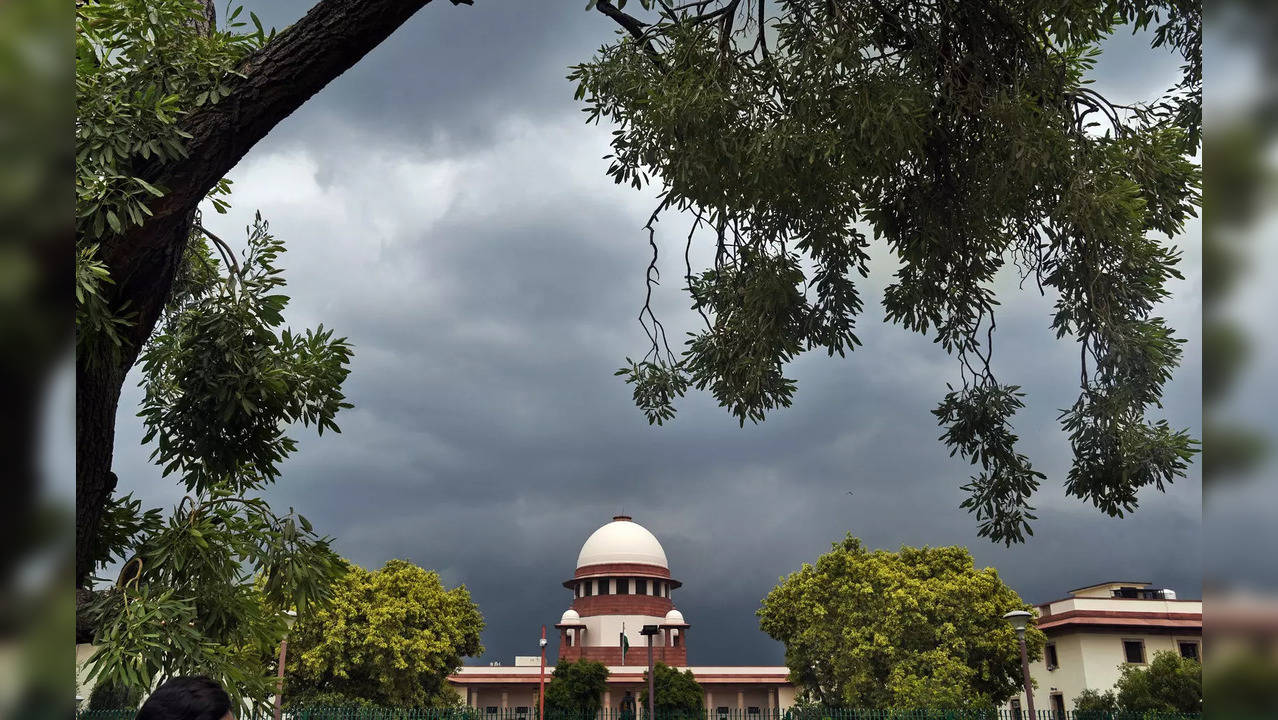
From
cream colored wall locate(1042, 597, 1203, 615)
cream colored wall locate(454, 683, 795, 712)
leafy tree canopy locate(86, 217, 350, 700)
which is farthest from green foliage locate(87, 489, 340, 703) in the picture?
cream colored wall locate(454, 683, 795, 712)

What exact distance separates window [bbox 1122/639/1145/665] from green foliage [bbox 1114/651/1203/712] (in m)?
3.44

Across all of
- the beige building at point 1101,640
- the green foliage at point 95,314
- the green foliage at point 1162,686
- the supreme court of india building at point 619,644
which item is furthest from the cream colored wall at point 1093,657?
the green foliage at point 95,314

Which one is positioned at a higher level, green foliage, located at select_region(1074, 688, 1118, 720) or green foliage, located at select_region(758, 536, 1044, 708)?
green foliage, located at select_region(758, 536, 1044, 708)

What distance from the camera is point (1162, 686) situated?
2928cm

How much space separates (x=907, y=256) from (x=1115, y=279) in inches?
48.1

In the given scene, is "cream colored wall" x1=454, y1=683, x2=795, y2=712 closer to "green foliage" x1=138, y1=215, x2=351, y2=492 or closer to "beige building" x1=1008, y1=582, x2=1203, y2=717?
"beige building" x1=1008, y1=582, x2=1203, y2=717

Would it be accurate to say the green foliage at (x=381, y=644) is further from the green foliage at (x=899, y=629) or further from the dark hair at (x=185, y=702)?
the dark hair at (x=185, y=702)

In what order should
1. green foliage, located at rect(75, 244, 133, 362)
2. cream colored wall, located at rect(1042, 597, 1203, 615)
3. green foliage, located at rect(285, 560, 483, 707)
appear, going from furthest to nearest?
1. cream colored wall, located at rect(1042, 597, 1203, 615)
2. green foliage, located at rect(285, 560, 483, 707)
3. green foliage, located at rect(75, 244, 133, 362)

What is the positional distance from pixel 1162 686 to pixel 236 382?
30.8 meters

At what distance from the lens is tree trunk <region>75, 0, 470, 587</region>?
13.6ft

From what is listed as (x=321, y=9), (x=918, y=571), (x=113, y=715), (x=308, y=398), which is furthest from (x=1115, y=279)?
(x=918, y=571)

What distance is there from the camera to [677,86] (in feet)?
18.1

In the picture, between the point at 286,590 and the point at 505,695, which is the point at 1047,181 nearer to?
the point at 286,590

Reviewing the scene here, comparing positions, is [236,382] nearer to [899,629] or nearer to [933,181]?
[933,181]
